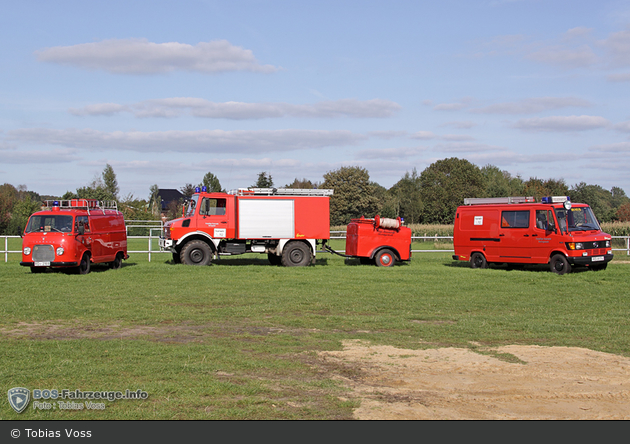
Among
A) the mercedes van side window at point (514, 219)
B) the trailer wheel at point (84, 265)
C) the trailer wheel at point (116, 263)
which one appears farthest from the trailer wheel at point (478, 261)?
the trailer wheel at point (84, 265)

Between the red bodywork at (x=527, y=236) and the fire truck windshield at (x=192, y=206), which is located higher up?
the fire truck windshield at (x=192, y=206)

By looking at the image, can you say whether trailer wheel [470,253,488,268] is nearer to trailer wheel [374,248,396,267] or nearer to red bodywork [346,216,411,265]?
red bodywork [346,216,411,265]

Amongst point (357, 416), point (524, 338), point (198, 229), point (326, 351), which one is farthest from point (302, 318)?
point (198, 229)

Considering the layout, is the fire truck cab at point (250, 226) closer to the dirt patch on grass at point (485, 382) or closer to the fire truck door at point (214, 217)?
the fire truck door at point (214, 217)

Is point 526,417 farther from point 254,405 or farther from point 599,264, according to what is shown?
point 599,264

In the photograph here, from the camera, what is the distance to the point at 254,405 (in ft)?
19.0

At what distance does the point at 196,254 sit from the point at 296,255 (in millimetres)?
3893

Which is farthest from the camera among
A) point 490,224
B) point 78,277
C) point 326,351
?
point 490,224

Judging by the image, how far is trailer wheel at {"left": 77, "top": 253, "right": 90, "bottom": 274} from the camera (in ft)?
65.5

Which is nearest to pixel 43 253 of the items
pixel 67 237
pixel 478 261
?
pixel 67 237

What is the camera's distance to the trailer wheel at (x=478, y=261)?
22.7m

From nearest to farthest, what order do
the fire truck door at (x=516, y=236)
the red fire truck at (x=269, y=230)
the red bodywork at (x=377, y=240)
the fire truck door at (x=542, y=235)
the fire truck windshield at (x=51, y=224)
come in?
the fire truck windshield at (x=51, y=224) → the fire truck door at (x=542, y=235) → the fire truck door at (x=516, y=236) → the red fire truck at (x=269, y=230) → the red bodywork at (x=377, y=240)

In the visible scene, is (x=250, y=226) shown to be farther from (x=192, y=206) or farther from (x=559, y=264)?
(x=559, y=264)

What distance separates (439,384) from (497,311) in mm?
6190
